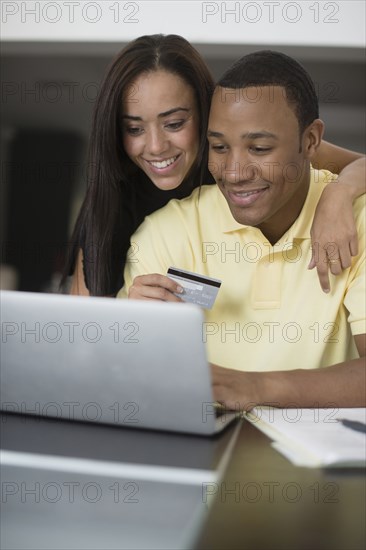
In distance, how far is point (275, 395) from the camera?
3.48 ft

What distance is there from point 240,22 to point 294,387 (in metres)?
1.69

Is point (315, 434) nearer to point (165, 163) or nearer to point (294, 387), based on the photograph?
point (294, 387)

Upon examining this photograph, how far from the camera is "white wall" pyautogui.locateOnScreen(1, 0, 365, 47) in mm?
2361

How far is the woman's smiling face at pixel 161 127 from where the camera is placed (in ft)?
7.11

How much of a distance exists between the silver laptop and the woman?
132cm

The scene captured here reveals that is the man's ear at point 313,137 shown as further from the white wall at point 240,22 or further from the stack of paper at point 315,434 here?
the stack of paper at point 315,434

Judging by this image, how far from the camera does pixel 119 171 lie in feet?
7.23

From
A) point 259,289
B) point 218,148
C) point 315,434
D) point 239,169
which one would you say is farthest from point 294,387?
point 218,148

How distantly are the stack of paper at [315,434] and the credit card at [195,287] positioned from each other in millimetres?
521

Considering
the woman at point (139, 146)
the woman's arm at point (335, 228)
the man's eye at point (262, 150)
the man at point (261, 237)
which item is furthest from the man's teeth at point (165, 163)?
the woman's arm at point (335, 228)

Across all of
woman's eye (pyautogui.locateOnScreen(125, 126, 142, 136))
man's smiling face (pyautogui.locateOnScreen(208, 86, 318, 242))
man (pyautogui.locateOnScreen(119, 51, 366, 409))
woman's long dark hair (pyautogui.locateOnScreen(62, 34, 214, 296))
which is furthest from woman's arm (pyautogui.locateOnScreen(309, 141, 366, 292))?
woman's eye (pyautogui.locateOnScreen(125, 126, 142, 136))

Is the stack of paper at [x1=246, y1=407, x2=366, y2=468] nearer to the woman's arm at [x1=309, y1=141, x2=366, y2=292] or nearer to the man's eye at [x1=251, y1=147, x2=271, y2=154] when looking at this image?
the woman's arm at [x1=309, y1=141, x2=366, y2=292]

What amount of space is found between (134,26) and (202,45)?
27 cm

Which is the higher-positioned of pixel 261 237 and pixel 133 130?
pixel 133 130
